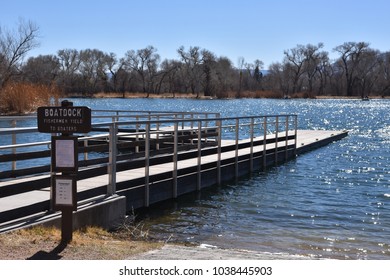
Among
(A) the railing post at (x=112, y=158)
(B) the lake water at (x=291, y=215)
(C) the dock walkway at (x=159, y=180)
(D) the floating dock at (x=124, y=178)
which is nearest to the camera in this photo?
(C) the dock walkway at (x=159, y=180)

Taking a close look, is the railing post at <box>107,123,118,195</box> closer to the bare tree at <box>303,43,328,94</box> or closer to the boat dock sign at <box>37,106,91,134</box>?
the boat dock sign at <box>37,106,91,134</box>

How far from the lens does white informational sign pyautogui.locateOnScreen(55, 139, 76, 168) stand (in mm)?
6113

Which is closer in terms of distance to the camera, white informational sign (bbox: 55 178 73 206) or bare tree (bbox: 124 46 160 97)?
white informational sign (bbox: 55 178 73 206)

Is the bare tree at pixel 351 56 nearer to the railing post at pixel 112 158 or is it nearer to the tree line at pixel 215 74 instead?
the tree line at pixel 215 74

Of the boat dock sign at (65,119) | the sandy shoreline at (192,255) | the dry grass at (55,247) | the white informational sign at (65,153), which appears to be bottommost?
the sandy shoreline at (192,255)

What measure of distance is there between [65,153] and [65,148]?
0.06 metres

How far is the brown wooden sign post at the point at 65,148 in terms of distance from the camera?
6.09 metres

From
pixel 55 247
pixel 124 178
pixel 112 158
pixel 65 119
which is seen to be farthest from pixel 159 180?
pixel 55 247

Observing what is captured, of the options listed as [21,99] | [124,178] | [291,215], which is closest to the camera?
[124,178]

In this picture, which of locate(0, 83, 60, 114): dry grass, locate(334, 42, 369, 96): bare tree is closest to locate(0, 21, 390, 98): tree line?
locate(334, 42, 369, 96): bare tree

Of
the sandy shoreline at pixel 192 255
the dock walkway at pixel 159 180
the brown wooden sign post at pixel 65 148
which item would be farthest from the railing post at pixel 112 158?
the sandy shoreline at pixel 192 255

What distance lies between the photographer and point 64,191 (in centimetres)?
615

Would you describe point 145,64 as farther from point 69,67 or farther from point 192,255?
point 192,255
